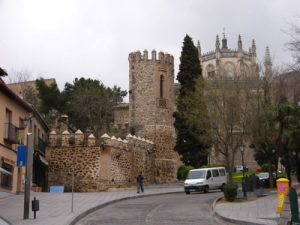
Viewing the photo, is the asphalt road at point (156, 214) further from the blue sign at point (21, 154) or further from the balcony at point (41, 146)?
the balcony at point (41, 146)

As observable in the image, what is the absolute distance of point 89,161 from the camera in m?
38.8

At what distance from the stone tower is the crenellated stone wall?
8293 millimetres

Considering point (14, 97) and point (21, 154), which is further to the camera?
point (14, 97)

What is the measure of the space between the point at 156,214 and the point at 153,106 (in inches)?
1169

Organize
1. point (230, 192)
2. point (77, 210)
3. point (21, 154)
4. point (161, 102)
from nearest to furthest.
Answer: point (21, 154) < point (77, 210) < point (230, 192) < point (161, 102)

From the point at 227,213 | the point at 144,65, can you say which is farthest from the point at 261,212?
the point at 144,65

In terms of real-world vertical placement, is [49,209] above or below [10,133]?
below

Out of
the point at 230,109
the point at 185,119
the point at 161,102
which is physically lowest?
the point at 230,109

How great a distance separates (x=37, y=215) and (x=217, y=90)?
694 inches

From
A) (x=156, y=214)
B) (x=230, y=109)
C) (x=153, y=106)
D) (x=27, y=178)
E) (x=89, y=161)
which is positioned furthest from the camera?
(x=153, y=106)

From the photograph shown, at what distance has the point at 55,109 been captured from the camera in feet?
180

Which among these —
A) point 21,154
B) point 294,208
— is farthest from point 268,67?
point 294,208

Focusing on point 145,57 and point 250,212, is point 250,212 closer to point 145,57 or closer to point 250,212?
point 250,212

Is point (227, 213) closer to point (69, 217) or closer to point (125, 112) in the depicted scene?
point (69, 217)
